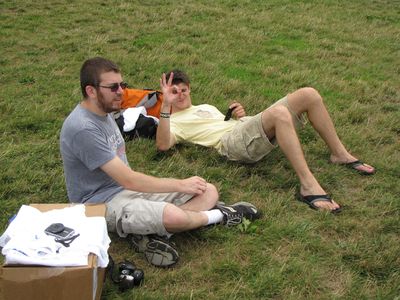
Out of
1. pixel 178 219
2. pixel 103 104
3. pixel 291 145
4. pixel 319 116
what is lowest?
pixel 178 219

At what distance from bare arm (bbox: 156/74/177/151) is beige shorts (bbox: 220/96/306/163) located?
0.58 meters

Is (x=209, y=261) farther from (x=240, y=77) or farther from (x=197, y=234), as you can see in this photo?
(x=240, y=77)

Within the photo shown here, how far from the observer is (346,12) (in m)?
11.6

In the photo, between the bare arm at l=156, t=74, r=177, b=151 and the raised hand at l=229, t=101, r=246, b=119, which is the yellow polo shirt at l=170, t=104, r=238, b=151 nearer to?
the raised hand at l=229, t=101, r=246, b=119

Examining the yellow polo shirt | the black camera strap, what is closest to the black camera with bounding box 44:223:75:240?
the black camera strap

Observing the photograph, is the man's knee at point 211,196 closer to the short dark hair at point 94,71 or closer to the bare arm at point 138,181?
the bare arm at point 138,181

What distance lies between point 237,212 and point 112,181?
1.05 metres

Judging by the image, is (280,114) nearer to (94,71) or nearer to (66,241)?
(94,71)

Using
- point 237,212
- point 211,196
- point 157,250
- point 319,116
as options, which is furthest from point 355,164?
point 157,250

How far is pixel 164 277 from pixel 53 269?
943 mm

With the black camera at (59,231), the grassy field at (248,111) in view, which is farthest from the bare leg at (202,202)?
the black camera at (59,231)

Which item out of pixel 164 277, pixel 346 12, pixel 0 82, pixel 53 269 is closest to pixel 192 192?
pixel 164 277

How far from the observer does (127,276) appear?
3193 mm

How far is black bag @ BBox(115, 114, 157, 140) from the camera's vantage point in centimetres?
536
